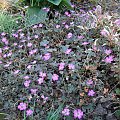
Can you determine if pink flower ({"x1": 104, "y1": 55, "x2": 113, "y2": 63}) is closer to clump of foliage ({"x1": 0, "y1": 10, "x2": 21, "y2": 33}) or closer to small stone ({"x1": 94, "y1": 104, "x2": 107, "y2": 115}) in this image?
small stone ({"x1": 94, "y1": 104, "x2": 107, "y2": 115})

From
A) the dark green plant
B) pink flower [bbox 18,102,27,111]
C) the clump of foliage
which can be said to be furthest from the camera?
the dark green plant

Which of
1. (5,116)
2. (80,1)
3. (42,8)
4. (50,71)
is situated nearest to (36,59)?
(50,71)

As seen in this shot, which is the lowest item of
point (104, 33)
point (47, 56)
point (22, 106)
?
point (22, 106)

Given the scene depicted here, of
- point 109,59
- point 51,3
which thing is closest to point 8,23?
point 51,3

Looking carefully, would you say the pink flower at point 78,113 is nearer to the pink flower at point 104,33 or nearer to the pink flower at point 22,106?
the pink flower at point 22,106

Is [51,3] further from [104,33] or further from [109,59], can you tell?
[109,59]

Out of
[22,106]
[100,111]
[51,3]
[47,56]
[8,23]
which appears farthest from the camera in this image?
[51,3]

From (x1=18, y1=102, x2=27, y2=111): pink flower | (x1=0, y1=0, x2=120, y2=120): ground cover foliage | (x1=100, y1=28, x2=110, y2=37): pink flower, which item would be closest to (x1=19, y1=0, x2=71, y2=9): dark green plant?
(x1=0, y1=0, x2=120, y2=120): ground cover foliage

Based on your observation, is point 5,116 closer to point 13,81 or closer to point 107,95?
point 13,81

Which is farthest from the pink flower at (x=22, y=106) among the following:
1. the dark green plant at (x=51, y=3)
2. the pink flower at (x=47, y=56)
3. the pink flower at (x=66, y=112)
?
the dark green plant at (x=51, y=3)
